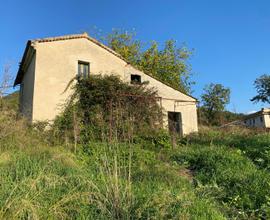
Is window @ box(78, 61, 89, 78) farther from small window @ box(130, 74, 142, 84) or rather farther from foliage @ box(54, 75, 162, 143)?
small window @ box(130, 74, 142, 84)

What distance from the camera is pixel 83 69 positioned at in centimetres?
1571

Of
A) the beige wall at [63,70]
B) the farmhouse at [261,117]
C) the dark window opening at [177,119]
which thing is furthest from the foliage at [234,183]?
the farmhouse at [261,117]

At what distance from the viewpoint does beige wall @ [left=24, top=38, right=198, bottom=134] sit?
13859 millimetres

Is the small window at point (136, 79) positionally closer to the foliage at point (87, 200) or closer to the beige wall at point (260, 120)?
the foliage at point (87, 200)

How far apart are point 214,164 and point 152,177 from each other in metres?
2.18

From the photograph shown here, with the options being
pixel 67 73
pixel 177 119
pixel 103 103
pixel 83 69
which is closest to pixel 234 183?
pixel 103 103

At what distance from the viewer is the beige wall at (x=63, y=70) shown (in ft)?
45.5

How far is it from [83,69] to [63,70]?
1310 mm

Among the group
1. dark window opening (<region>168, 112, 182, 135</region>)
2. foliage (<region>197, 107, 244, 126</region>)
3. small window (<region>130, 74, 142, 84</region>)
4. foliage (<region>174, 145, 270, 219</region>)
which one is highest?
small window (<region>130, 74, 142, 84</region>)

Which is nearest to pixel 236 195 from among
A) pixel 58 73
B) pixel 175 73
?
pixel 58 73

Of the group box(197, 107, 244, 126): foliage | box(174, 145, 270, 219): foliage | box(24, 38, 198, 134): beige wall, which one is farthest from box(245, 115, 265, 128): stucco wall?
box(174, 145, 270, 219): foliage

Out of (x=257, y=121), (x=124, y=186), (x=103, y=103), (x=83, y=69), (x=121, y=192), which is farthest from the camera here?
(x=257, y=121)

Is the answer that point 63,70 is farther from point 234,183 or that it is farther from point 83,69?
point 234,183

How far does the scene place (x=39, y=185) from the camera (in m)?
4.24
